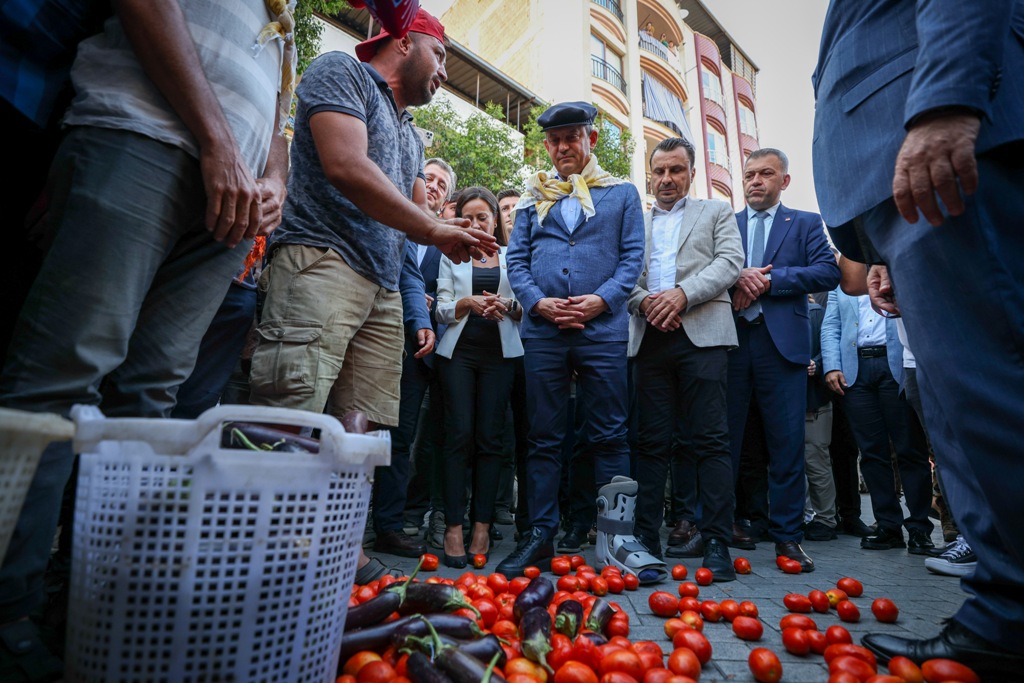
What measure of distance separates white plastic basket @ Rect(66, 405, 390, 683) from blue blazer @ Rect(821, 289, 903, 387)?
4.68 m

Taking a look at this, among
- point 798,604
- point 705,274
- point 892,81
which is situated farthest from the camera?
point 705,274

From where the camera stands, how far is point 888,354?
163 inches

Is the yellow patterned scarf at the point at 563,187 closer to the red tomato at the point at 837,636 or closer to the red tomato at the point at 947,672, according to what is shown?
the red tomato at the point at 837,636

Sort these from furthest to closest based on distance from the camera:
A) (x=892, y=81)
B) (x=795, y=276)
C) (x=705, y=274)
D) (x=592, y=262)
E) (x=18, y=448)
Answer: (x=795, y=276)
(x=705, y=274)
(x=592, y=262)
(x=892, y=81)
(x=18, y=448)

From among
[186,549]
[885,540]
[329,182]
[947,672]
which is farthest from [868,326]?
[186,549]

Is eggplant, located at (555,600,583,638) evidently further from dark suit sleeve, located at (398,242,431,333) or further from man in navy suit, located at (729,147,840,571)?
dark suit sleeve, located at (398,242,431,333)

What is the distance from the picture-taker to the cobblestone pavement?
1.81 meters

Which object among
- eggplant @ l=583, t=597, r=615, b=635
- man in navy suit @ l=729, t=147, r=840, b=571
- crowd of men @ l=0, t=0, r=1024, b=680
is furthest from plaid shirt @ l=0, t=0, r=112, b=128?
man in navy suit @ l=729, t=147, r=840, b=571

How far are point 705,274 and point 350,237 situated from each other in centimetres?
223

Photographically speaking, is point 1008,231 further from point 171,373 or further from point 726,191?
point 726,191

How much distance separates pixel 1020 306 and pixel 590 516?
2889 mm

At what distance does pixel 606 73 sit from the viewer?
79.5 ft

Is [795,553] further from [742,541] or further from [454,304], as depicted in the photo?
[454,304]

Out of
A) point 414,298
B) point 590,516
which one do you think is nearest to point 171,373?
point 414,298
